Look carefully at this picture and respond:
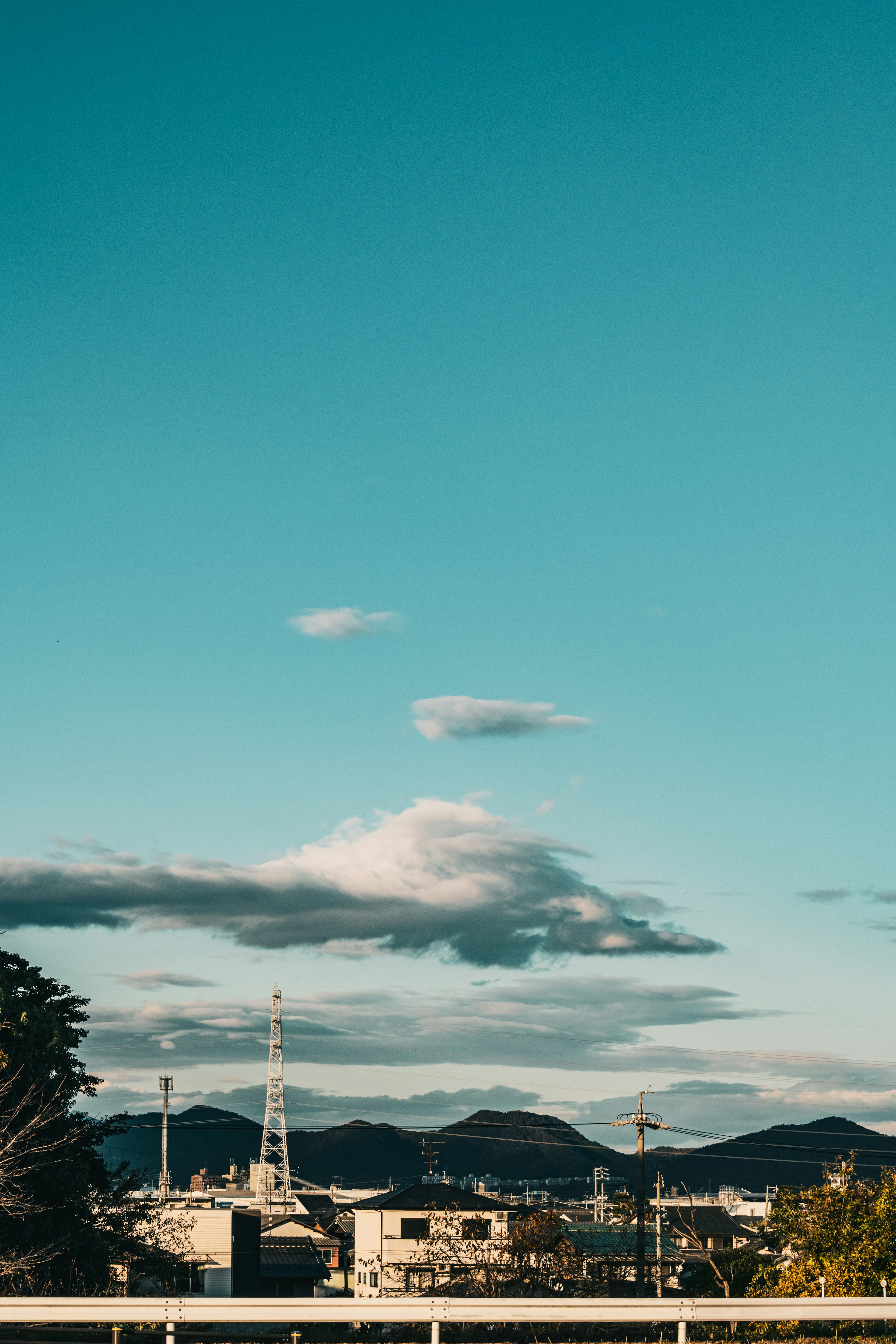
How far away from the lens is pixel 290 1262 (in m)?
96.2

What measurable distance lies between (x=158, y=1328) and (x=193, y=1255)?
69889mm

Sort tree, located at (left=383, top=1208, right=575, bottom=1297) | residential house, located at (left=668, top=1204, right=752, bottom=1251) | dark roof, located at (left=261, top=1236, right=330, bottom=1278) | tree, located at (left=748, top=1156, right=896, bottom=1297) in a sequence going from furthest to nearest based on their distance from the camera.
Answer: residential house, located at (left=668, top=1204, right=752, bottom=1251) → dark roof, located at (left=261, top=1236, right=330, bottom=1278) → tree, located at (left=383, top=1208, right=575, bottom=1297) → tree, located at (left=748, top=1156, right=896, bottom=1297)

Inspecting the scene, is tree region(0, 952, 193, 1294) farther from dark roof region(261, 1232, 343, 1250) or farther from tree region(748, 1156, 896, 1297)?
dark roof region(261, 1232, 343, 1250)

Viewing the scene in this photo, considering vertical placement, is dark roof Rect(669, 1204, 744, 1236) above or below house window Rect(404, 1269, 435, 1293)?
below

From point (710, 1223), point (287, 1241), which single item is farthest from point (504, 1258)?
point (710, 1223)

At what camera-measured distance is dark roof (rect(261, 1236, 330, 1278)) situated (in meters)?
93.1

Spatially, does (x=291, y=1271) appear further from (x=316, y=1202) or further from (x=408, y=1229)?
(x=316, y=1202)

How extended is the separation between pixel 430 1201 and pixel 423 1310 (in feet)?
272

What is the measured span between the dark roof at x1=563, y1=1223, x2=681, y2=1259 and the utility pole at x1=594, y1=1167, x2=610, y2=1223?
82.4 ft

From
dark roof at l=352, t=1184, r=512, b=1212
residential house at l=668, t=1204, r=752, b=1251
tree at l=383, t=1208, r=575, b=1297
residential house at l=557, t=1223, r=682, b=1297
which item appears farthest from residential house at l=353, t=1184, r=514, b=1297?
residential house at l=668, t=1204, r=752, b=1251

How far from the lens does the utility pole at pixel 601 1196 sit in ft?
429

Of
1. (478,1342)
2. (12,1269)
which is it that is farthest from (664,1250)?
(478,1342)

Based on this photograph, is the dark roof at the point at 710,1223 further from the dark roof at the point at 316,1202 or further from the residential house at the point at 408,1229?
the dark roof at the point at 316,1202

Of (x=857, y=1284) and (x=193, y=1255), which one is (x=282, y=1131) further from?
(x=857, y=1284)
